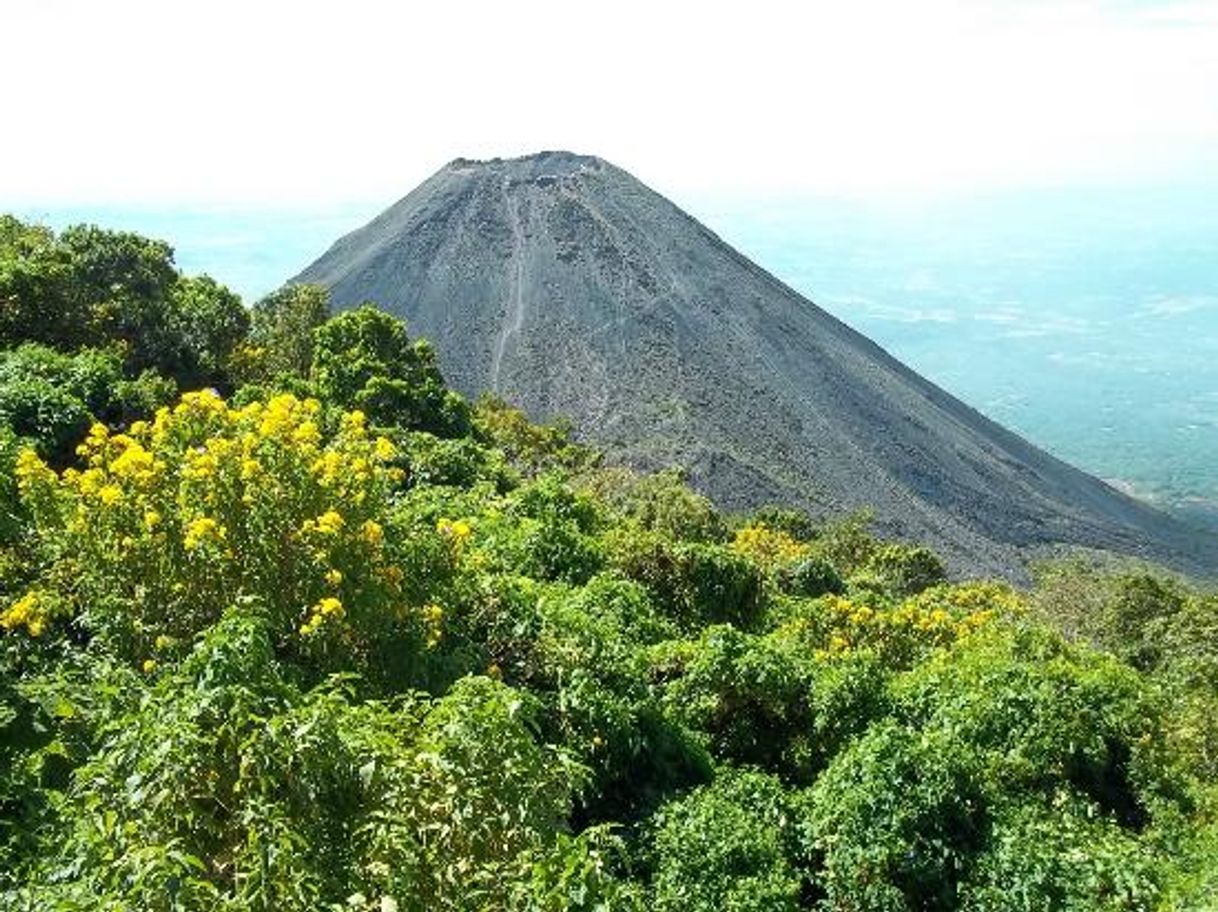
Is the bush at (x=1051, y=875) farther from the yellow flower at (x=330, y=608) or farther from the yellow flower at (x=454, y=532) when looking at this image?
the yellow flower at (x=330, y=608)

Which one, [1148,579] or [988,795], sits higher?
[988,795]

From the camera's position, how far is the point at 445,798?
5.32 meters

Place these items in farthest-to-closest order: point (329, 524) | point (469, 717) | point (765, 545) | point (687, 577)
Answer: point (765, 545)
point (687, 577)
point (329, 524)
point (469, 717)

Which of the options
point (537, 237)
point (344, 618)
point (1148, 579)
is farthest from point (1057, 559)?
point (344, 618)

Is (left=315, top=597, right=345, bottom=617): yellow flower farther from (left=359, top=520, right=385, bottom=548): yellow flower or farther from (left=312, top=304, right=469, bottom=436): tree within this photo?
(left=312, top=304, right=469, bottom=436): tree

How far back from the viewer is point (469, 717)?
228 inches

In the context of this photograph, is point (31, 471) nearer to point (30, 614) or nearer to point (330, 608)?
point (30, 614)

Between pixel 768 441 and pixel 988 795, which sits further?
pixel 768 441

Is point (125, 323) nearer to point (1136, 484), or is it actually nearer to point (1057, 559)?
point (1057, 559)

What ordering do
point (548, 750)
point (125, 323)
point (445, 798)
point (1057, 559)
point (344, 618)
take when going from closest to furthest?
point (445, 798)
point (548, 750)
point (344, 618)
point (125, 323)
point (1057, 559)

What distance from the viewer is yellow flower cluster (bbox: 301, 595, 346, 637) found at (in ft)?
25.5

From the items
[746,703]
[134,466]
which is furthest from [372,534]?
[746,703]

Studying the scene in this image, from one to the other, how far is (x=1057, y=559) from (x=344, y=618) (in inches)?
2582

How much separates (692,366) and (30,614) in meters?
68.9
